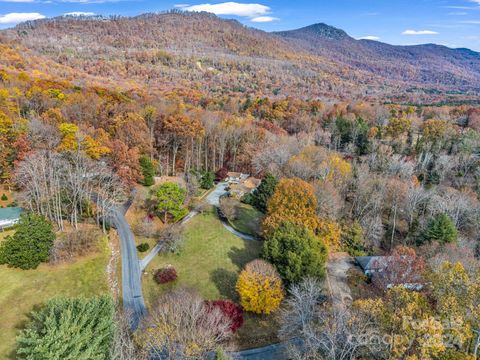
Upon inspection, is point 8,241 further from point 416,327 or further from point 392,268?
point 392,268

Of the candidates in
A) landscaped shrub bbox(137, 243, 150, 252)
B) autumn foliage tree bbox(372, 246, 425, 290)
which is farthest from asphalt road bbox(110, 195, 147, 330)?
autumn foliage tree bbox(372, 246, 425, 290)

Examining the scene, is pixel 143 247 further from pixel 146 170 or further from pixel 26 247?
pixel 146 170

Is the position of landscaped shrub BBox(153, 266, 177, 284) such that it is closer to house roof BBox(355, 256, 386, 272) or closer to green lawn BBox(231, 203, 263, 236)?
green lawn BBox(231, 203, 263, 236)

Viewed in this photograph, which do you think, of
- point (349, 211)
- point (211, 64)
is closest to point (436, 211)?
point (349, 211)

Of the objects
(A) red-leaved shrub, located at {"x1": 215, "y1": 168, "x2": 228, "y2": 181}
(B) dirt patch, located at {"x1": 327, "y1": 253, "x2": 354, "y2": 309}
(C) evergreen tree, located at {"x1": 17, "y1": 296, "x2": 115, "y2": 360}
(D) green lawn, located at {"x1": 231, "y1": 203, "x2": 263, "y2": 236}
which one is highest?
(C) evergreen tree, located at {"x1": 17, "y1": 296, "x2": 115, "y2": 360}

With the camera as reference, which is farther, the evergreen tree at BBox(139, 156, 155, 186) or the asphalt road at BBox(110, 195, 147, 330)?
the evergreen tree at BBox(139, 156, 155, 186)

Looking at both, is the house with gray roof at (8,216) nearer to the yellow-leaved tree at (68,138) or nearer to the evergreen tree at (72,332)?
the yellow-leaved tree at (68,138)

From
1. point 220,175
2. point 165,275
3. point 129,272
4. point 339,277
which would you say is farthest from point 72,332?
point 220,175

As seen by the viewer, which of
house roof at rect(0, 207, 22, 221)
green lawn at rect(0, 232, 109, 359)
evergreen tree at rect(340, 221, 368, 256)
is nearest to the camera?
green lawn at rect(0, 232, 109, 359)

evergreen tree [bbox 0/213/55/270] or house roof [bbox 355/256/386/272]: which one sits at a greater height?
evergreen tree [bbox 0/213/55/270]
